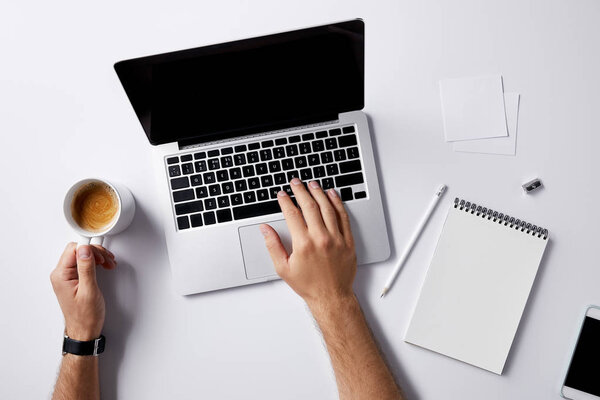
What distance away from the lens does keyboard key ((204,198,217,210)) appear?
34.7 inches

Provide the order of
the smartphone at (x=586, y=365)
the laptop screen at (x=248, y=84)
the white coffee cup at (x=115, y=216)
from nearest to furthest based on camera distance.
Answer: the laptop screen at (x=248, y=84), the white coffee cup at (x=115, y=216), the smartphone at (x=586, y=365)

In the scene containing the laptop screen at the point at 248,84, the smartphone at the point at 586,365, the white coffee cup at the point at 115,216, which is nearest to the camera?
the laptop screen at the point at 248,84

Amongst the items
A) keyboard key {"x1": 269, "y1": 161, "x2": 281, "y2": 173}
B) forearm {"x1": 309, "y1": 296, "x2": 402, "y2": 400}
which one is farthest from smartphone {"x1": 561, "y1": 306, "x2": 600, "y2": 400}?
keyboard key {"x1": 269, "y1": 161, "x2": 281, "y2": 173}

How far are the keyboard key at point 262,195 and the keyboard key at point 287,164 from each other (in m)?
0.06

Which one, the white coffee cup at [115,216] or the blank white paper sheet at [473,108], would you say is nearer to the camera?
the white coffee cup at [115,216]

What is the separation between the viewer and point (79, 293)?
2.84 feet

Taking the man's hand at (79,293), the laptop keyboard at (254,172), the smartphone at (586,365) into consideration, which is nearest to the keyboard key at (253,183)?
the laptop keyboard at (254,172)

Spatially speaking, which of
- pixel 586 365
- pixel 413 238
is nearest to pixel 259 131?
pixel 413 238

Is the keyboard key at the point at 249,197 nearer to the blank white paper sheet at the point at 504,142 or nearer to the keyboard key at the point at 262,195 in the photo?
the keyboard key at the point at 262,195

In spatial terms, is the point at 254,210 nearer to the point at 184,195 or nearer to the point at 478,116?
the point at 184,195

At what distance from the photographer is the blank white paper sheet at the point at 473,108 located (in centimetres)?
94

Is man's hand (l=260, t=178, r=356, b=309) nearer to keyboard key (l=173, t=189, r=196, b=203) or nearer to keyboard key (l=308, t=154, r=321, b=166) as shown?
keyboard key (l=308, t=154, r=321, b=166)

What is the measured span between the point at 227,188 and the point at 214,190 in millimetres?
27

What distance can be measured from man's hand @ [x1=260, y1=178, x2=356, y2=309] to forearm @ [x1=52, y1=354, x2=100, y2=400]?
44cm
